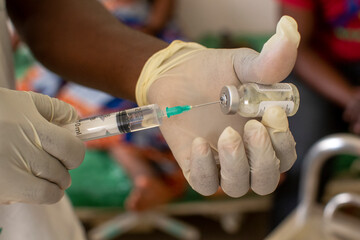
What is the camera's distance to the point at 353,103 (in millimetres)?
1255

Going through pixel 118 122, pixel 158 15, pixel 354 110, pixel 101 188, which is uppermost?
pixel 118 122

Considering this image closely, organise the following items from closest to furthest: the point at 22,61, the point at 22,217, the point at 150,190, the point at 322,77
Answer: the point at 22,217 → the point at 322,77 → the point at 150,190 → the point at 22,61

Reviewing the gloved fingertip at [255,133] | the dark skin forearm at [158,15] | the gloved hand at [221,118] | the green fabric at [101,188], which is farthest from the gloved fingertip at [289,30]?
the dark skin forearm at [158,15]

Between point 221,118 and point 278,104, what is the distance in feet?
0.33

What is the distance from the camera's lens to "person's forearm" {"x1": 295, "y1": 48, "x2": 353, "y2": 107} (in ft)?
4.06

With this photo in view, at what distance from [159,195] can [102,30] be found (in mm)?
1014

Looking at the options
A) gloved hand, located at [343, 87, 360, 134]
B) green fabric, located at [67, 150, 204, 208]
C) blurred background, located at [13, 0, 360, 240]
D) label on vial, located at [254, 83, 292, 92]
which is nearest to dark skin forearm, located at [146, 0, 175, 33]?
blurred background, located at [13, 0, 360, 240]

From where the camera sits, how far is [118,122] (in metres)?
0.60

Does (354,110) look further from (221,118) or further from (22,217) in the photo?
(22,217)

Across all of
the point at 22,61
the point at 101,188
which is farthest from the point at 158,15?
the point at 101,188

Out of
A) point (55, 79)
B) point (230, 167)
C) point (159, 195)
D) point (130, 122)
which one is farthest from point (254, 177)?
point (55, 79)

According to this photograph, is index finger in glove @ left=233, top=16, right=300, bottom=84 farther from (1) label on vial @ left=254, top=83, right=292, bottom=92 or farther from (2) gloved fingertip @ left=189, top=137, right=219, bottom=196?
(2) gloved fingertip @ left=189, top=137, right=219, bottom=196

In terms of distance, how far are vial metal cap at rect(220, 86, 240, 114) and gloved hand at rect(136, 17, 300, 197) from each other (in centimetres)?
3

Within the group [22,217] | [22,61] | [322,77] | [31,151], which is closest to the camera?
[31,151]
